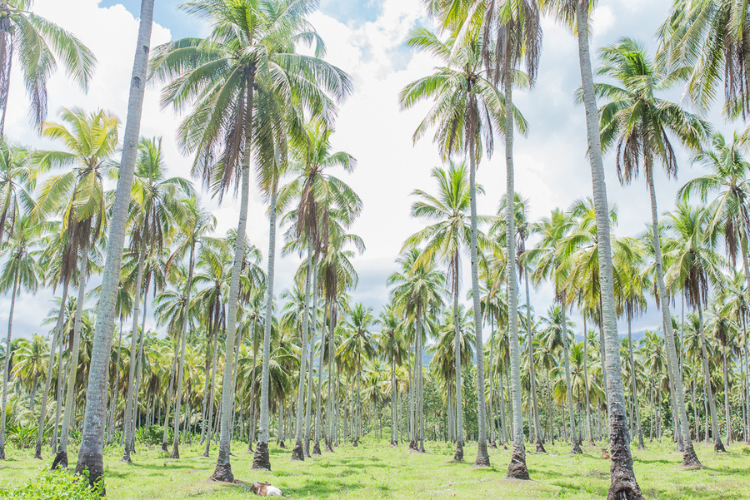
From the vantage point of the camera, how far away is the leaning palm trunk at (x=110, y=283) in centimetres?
796

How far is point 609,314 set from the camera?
33.1 ft

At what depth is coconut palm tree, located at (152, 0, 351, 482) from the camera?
1413 cm

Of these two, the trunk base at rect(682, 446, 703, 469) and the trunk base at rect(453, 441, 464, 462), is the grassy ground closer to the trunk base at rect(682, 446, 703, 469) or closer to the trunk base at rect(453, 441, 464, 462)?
the trunk base at rect(682, 446, 703, 469)

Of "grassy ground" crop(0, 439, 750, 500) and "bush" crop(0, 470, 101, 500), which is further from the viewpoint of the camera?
"grassy ground" crop(0, 439, 750, 500)

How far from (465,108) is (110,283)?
15.5m

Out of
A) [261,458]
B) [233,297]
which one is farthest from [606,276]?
[261,458]

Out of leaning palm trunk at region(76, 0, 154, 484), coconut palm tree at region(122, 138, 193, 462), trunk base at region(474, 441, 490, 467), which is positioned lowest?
trunk base at region(474, 441, 490, 467)

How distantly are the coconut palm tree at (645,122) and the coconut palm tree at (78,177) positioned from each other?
19.2 metres

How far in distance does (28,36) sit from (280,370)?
27.6m

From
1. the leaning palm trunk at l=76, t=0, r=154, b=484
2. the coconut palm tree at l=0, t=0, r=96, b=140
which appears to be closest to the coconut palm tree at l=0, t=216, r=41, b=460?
the coconut palm tree at l=0, t=0, r=96, b=140

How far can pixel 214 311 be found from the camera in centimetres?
3022

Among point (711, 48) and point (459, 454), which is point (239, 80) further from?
point (459, 454)

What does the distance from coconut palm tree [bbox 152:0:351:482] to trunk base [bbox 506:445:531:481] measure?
8.37 m

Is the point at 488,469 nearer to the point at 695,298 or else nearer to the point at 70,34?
the point at 695,298
